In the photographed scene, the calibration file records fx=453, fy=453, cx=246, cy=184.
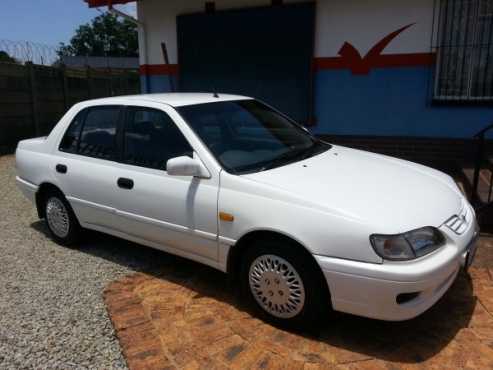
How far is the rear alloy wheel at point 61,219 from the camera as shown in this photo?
483 centimetres

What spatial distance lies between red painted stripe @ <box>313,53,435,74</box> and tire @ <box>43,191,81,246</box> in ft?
16.7

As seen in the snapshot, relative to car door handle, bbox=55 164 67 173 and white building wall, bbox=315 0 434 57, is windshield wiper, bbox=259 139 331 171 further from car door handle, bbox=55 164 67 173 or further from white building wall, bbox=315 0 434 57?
white building wall, bbox=315 0 434 57

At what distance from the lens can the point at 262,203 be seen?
3180 mm

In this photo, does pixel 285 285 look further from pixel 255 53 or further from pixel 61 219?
pixel 255 53

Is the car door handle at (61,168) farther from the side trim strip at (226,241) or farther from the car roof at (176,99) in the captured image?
the side trim strip at (226,241)

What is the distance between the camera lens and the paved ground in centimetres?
296

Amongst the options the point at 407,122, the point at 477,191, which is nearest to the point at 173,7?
the point at 407,122

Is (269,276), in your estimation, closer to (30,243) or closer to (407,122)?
(30,243)

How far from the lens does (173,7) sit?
9.27 m

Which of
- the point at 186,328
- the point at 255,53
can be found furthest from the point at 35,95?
the point at 186,328

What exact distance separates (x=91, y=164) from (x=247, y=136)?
5.17 feet

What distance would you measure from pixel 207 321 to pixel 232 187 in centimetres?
103

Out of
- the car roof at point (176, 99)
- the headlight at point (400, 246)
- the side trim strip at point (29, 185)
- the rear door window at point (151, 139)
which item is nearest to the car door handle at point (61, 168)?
the side trim strip at point (29, 185)

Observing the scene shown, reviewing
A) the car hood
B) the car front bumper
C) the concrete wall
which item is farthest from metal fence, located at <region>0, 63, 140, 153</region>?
the car front bumper
